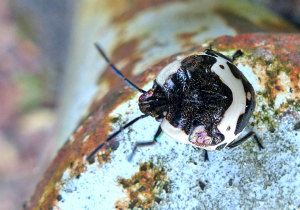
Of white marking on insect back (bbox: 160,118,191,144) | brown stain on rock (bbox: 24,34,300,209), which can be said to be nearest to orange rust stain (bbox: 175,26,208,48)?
brown stain on rock (bbox: 24,34,300,209)

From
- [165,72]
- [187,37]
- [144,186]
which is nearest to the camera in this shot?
[144,186]

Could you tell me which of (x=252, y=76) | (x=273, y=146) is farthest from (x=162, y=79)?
(x=273, y=146)

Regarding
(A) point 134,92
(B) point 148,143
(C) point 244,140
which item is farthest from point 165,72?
(C) point 244,140

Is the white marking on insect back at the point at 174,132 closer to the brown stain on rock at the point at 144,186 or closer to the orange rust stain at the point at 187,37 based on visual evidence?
the brown stain on rock at the point at 144,186

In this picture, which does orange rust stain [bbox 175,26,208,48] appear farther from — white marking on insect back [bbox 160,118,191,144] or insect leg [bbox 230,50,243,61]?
white marking on insect back [bbox 160,118,191,144]

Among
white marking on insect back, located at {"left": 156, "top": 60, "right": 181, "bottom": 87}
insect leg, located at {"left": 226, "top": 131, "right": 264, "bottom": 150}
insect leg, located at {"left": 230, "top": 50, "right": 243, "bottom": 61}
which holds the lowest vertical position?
insect leg, located at {"left": 226, "top": 131, "right": 264, "bottom": 150}

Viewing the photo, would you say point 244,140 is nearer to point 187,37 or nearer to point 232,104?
point 232,104

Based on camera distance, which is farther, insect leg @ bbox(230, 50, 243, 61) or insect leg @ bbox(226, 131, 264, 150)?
insect leg @ bbox(230, 50, 243, 61)
